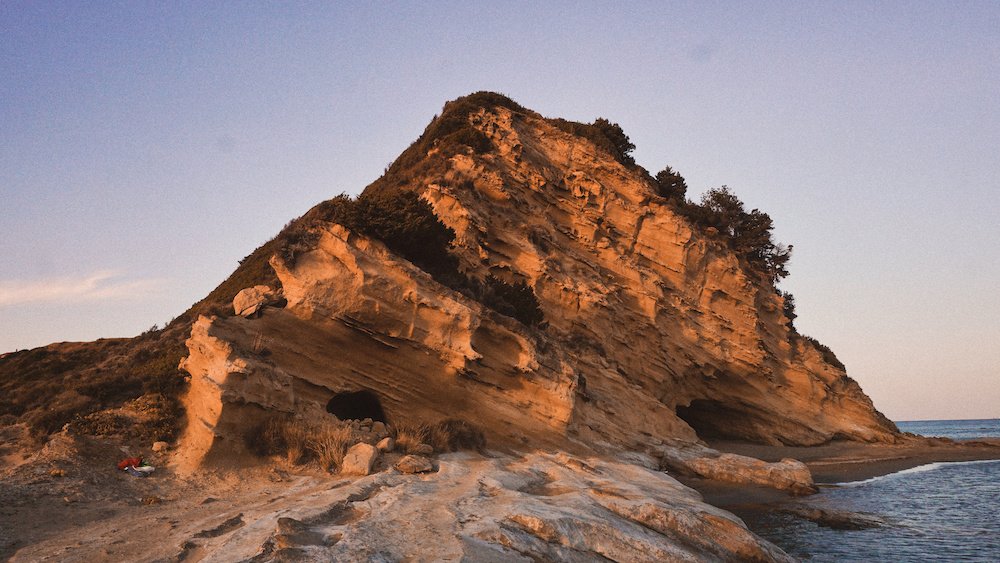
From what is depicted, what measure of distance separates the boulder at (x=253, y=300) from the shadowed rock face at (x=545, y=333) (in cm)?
47

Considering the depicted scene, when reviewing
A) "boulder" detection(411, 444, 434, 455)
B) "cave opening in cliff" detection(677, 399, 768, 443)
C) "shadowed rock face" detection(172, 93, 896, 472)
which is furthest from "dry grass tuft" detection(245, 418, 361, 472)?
"cave opening in cliff" detection(677, 399, 768, 443)

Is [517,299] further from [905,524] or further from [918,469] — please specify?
[918,469]

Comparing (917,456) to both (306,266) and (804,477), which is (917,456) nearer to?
(804,477)

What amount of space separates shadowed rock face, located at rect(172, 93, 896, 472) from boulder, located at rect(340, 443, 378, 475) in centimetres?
258

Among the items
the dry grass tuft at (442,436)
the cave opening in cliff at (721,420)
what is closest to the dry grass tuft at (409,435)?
the dry grass tuft at (442,436)

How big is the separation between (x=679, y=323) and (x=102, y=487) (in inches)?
948

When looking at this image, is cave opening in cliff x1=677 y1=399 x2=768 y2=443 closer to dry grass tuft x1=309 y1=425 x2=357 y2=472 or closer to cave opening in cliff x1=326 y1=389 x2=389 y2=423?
cave opening in cliff x1=326 y1=389 x2=389 y2=423

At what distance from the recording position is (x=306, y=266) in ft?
54.2

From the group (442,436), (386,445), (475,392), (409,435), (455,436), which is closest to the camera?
(386,445)

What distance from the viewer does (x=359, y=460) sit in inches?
469

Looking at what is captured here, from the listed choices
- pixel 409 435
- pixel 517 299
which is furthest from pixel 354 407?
pixel 517 299

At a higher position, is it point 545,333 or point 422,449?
point 545,333

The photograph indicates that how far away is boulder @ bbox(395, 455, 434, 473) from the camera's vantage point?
11.8m

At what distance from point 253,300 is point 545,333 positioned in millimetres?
9244
